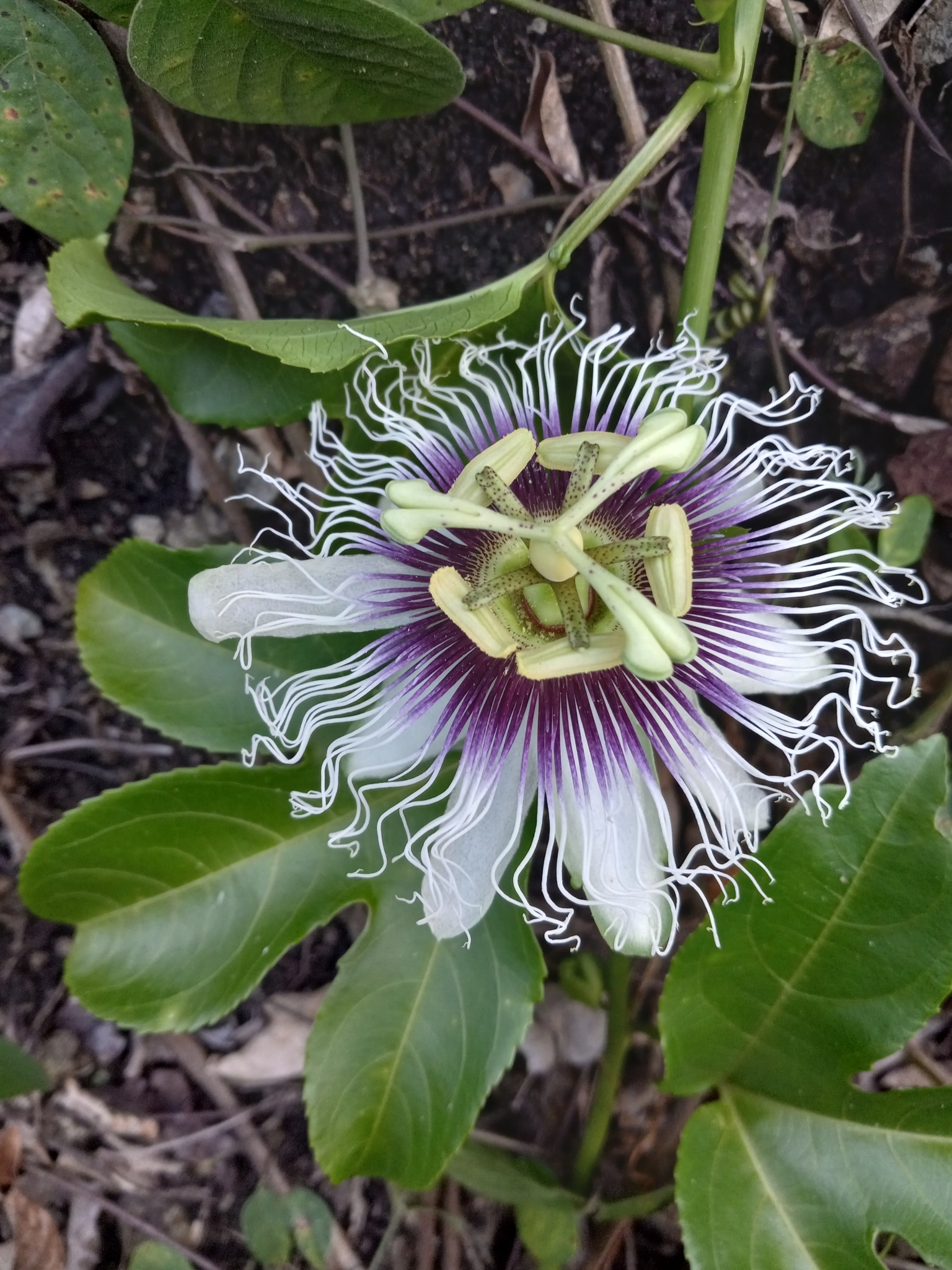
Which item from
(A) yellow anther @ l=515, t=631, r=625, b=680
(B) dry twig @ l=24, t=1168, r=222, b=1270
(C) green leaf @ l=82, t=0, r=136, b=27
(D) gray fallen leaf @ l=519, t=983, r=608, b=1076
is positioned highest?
(C) green leaf @ l=82, t=0, r=136, b=27

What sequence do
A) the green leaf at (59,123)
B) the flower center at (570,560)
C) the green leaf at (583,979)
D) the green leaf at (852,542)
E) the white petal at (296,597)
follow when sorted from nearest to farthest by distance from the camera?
the flower center at (570,560)
the white petal at (296,597)
the green leaf at (59,123)
the green leaf at (852,542)
the green leaf at (583,979)

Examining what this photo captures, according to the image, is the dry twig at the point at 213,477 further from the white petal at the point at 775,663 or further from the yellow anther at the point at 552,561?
the white petal at the point at 775,663

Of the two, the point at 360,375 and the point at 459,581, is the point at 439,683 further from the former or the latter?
the point at 360,375

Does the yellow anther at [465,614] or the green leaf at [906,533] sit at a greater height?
the green leaf at [906,533]

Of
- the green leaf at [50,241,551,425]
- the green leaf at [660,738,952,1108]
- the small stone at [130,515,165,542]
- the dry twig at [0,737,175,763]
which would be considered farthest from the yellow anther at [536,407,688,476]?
the dry twig at [0,737,175,763]

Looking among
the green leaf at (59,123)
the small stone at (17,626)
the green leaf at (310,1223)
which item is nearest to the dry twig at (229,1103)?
the green leaf at (310,1223)

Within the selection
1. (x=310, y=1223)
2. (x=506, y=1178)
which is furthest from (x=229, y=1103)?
(x=506, y=1178)

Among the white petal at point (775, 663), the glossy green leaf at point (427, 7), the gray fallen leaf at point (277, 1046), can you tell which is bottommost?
the gray fallen leaf at point (277, 1046)

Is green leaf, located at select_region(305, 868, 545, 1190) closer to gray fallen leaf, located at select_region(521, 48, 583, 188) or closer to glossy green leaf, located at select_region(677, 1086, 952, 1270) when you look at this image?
glossy green leaf, located at select_region(677, 1086, 952, 1270)
